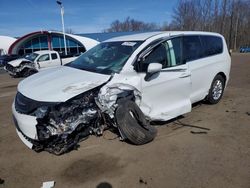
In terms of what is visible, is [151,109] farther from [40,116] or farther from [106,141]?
[40,116]

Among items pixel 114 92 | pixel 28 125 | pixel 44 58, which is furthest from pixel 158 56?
pixel 44 58

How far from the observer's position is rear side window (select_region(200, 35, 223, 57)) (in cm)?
591

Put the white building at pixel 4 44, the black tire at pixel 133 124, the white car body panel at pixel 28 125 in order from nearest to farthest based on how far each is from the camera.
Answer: the white car body panel at pixel 28 125 → the black tire at pixel 133 124 → the white building at pixel 4 44

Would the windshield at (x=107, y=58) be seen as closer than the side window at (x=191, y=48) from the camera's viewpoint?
Yes

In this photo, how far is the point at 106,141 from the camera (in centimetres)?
437

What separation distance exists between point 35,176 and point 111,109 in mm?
1513

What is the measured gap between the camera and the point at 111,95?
411cm

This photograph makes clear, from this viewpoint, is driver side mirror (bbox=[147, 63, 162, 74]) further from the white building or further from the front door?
the white building

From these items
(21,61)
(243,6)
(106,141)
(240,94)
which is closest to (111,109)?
(106,141)

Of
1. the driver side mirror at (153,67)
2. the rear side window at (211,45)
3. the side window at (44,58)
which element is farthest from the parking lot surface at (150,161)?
the side window at (44,58)

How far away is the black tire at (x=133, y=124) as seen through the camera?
159 inches

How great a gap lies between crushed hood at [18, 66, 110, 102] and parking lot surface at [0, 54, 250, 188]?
0.95m

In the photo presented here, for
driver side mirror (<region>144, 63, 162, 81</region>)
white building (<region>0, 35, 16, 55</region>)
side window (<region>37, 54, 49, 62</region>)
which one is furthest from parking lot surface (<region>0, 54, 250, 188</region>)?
white building (<region>0, 35, 16, 55</region>)

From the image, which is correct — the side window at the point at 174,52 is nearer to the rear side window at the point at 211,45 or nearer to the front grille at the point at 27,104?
the rear side window at the point at 211,45
